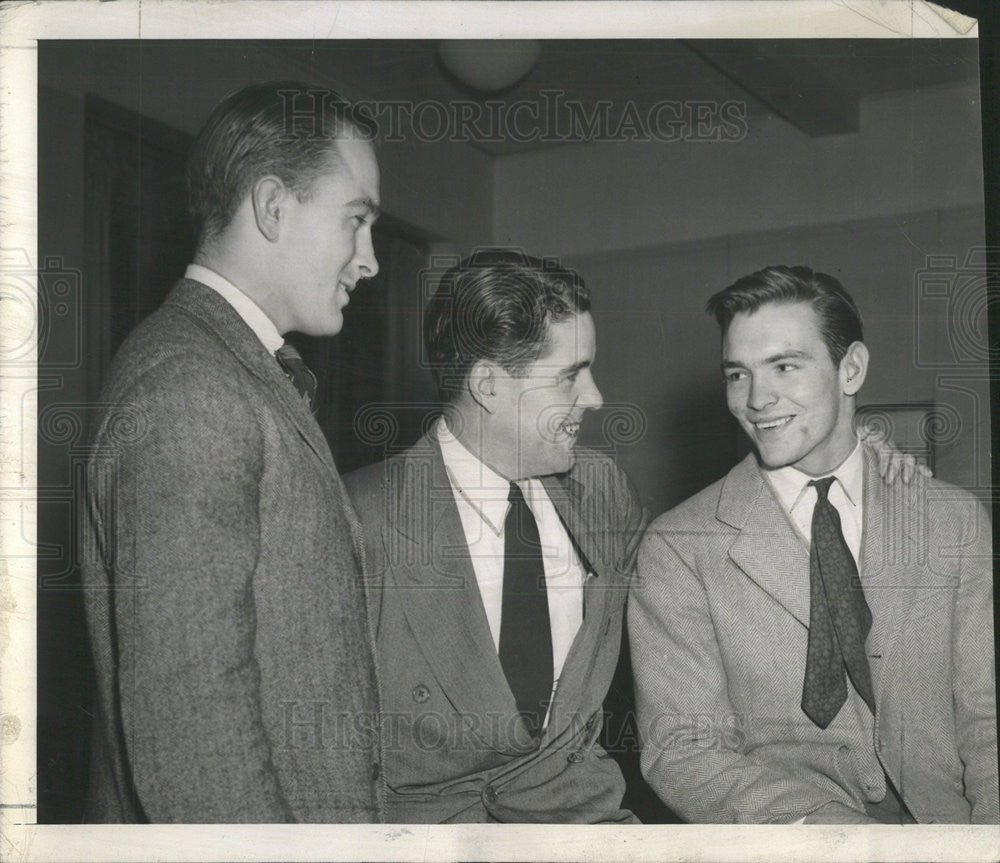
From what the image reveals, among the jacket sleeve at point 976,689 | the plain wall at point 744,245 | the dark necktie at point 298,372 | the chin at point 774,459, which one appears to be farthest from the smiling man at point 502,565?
the jacket sleeve at point 976,689

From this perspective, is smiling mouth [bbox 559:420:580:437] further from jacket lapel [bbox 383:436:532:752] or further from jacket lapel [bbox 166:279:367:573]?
jacket lapel [bbox 166:279:367:573]

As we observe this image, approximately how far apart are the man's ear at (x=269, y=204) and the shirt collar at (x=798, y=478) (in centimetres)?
153

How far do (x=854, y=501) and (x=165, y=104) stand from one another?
2.27 meters

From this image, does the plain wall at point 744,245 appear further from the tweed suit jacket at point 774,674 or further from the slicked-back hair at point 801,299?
the tweed suit jacket at point 774,674

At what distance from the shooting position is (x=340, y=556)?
113 inches

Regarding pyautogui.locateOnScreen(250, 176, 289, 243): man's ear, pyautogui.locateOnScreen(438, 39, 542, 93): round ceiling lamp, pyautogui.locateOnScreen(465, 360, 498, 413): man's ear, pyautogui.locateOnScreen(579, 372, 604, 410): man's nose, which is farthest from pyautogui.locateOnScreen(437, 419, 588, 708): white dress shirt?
pyautogui.locateOnScreen(438, 39, 542, 93): round ceiling lamp

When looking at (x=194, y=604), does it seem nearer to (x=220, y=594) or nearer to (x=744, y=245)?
(x=220, y=594)

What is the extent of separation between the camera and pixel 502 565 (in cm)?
296

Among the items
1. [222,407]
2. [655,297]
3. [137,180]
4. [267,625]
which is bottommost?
[267,625]

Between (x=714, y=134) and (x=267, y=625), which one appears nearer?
(x=267, y=625)

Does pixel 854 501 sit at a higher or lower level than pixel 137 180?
lower

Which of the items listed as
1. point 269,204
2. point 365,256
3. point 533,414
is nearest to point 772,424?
point 533,414

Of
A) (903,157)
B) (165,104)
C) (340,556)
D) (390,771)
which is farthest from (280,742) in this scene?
(903,157)

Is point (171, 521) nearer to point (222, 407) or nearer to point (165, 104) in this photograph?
point (222, 407)
